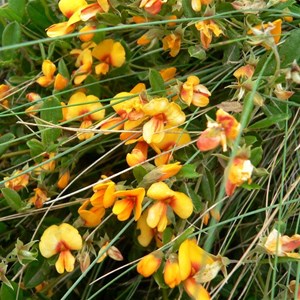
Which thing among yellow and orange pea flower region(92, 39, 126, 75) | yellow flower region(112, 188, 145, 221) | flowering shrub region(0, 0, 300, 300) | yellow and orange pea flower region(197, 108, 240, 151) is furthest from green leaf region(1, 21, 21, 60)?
yellow and orange pea flower region(197, 108, 240, 151)

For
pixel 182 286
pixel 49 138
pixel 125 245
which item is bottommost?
pixel 125 245

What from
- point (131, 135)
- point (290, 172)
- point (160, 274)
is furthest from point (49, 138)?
point (290, 172)

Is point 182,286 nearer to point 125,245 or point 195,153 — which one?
point 195,153

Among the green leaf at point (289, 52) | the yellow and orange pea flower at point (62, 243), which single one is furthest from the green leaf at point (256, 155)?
the yellow and orange pea flower at point (62, 243)

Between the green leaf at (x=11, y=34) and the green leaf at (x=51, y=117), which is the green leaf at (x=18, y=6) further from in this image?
the green leaf at (x=51, y=117)

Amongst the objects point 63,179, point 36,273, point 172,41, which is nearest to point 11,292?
point 36,273

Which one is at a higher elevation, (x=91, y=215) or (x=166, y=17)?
(x=166, y=17)
